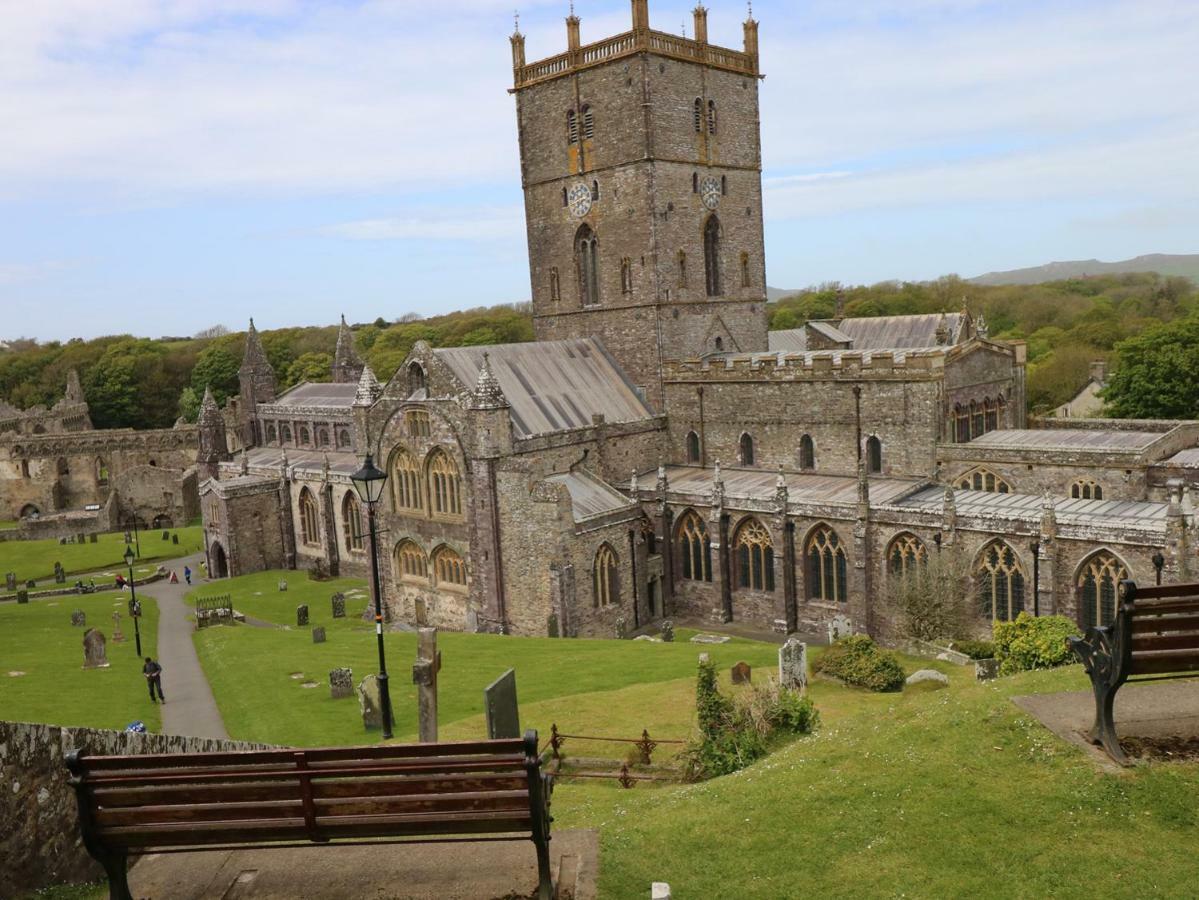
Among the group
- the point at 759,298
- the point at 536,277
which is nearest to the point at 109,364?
the point at 536,277

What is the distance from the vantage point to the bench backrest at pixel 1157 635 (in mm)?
9336

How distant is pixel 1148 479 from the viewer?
3117cm

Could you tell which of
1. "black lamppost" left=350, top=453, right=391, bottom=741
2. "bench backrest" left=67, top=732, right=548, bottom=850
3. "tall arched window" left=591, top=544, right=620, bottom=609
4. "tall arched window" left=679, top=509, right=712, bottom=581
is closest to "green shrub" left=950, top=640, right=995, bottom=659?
"tall arched window" left=679, top=509, right=712, bottom=581

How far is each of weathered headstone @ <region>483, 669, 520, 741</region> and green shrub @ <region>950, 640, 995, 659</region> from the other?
1628 centimetres

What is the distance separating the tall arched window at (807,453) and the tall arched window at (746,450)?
2298 millimetres

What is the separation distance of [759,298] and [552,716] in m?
27.4

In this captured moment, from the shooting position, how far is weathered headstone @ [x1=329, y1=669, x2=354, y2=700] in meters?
26.1

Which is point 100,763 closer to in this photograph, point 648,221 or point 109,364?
point 648,221

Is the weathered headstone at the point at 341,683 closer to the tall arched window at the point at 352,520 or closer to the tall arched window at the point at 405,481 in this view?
the tall arched window at the point at 405,481

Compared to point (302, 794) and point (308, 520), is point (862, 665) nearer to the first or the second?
point (302, 794)

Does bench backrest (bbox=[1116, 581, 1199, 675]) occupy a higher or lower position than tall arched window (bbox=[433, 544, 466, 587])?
higher

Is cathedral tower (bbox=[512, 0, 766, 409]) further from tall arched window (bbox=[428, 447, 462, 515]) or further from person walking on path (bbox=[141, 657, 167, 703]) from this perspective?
person walking on path (bbox=[141, 657, 167, 703])

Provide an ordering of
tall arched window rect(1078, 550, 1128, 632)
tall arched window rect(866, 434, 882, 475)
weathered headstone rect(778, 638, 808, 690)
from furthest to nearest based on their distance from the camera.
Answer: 1. tall arched window rect(866, 434, 882, 475)
2. tall arched window rect(1078, 550, 1128, 632)
3. weathered headstone rect(778, 638, 808, 690)

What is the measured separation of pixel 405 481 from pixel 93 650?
12101 millimetres
